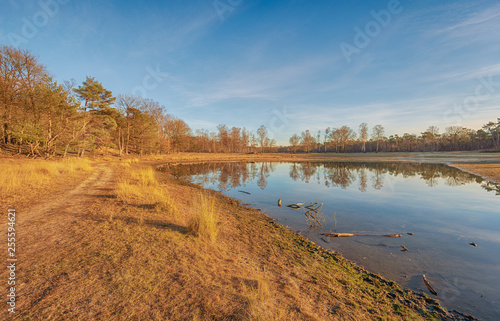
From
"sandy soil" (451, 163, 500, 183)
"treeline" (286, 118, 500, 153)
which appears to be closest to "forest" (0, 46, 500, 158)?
"treeline" (286, 118, 500, 153)

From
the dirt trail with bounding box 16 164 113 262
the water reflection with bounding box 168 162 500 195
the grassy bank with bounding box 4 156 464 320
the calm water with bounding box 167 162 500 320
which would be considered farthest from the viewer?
the water reflection with bounding box 168 162 500 195

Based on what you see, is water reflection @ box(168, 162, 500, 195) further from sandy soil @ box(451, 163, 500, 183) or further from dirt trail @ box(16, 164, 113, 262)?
dirt trail @ box(16, 164, 113, 262)

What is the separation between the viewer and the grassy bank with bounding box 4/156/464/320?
111 inches

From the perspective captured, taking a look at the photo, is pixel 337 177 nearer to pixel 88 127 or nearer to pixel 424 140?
pixel 88 127

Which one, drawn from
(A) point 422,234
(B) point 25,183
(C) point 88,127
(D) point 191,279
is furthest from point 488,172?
(C) point 88,127

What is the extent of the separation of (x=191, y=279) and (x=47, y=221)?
584 cm

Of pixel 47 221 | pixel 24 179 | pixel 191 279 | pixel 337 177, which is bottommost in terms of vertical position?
pixel 337 177

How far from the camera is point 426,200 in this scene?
13266mm

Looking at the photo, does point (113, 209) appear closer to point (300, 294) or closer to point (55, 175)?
point (300, 294)

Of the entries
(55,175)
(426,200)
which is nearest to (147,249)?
(55,175)

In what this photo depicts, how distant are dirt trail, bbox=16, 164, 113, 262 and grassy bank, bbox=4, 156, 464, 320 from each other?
0.83ft

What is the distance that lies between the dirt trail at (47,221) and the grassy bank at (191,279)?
253 millimetres

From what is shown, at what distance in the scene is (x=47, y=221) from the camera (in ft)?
19.5

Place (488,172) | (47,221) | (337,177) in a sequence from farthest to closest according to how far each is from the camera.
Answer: (488,172), (337,177), (47,221)
